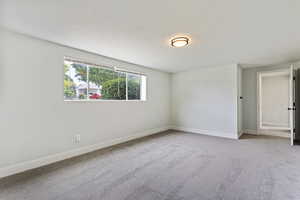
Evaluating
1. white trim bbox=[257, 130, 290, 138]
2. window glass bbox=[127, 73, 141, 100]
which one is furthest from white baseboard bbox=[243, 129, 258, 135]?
window glass bbox=[127, 73, 141, 100]

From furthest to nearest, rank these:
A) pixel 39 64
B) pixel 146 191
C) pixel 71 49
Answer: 1. pixel 71 49
2. pixel 39 64
3. pixel 146 191

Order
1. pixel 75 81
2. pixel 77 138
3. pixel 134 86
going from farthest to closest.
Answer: pixel 134 86, pixel 75 81, pixel 77 138

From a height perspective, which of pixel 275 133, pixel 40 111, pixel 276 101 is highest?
pixel 276 101

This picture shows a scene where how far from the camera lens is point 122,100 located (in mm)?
4074

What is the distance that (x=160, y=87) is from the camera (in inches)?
213

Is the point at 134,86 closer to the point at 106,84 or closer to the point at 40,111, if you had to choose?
the point at 106,84

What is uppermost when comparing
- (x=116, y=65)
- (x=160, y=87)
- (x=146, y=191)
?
(x=116, y=65)

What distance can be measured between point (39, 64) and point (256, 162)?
4266mm

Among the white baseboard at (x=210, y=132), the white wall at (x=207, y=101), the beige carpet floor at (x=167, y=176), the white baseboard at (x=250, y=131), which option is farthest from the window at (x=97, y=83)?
the white baseboard at (x=250, y=131)

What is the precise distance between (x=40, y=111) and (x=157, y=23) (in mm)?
2433

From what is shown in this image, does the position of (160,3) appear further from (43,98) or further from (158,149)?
(158,149)

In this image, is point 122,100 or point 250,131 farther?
point 250,131

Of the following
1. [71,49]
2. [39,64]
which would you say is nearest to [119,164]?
[39,64]

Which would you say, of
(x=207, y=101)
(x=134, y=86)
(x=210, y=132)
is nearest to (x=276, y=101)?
(x=207, y=101)
